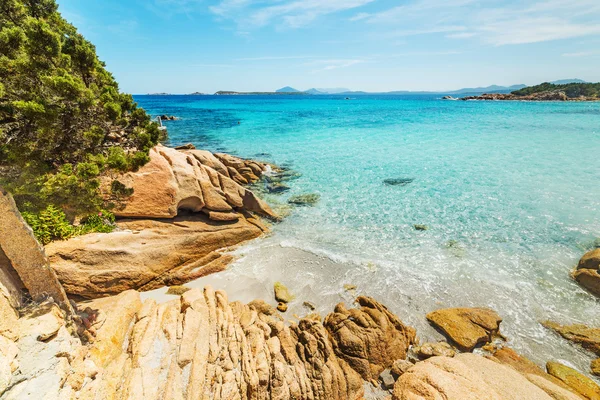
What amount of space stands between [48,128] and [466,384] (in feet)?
42.8

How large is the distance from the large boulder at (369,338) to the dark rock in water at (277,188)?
1419 cm

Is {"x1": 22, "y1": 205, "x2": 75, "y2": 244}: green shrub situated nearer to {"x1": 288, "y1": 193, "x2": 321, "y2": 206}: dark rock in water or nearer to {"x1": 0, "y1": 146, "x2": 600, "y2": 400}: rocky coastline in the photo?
A: {"x1": 0, "y1": 146, "x2": 600, "y2": 400}: rocky coastline

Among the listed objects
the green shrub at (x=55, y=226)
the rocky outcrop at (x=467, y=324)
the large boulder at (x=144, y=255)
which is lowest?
the rocky outcrop at (x=467, y=324)

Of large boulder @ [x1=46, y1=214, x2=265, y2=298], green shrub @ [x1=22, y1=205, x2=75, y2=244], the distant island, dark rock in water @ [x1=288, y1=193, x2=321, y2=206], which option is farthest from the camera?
the distant island

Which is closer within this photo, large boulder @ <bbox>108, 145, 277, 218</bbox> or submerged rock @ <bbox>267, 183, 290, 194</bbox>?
large boulder @ <bbox>108, 145, 277, 218</bbox>

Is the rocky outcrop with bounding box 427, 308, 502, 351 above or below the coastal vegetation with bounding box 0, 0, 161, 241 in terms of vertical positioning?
below

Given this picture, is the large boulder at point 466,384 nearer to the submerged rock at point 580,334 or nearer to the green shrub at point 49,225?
the submerged rock at point 580,334

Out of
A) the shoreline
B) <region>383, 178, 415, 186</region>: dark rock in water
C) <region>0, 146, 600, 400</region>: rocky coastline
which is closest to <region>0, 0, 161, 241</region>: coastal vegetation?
<region>0, 146, 600, 400</region>: rocky coastline

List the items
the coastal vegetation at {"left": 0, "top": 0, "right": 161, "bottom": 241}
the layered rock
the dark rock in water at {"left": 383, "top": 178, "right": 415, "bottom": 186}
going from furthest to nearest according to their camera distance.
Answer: the dark rock in water at {"left": 383, "top": 178, "right": 415, "bottom": 186}
the coastal vegetation at {"left": 0, "top": 0, "right": 161, "bottom": 241}
the layered rock

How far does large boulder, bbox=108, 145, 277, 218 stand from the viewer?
540 inches

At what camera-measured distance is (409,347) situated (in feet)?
31.7

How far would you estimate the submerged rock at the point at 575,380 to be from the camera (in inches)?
311

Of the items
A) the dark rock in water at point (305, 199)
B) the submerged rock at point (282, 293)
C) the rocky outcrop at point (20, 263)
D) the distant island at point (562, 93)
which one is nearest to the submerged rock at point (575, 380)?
the submerged rock at point (282, 293)

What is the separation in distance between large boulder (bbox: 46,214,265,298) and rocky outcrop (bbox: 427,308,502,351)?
984cm
